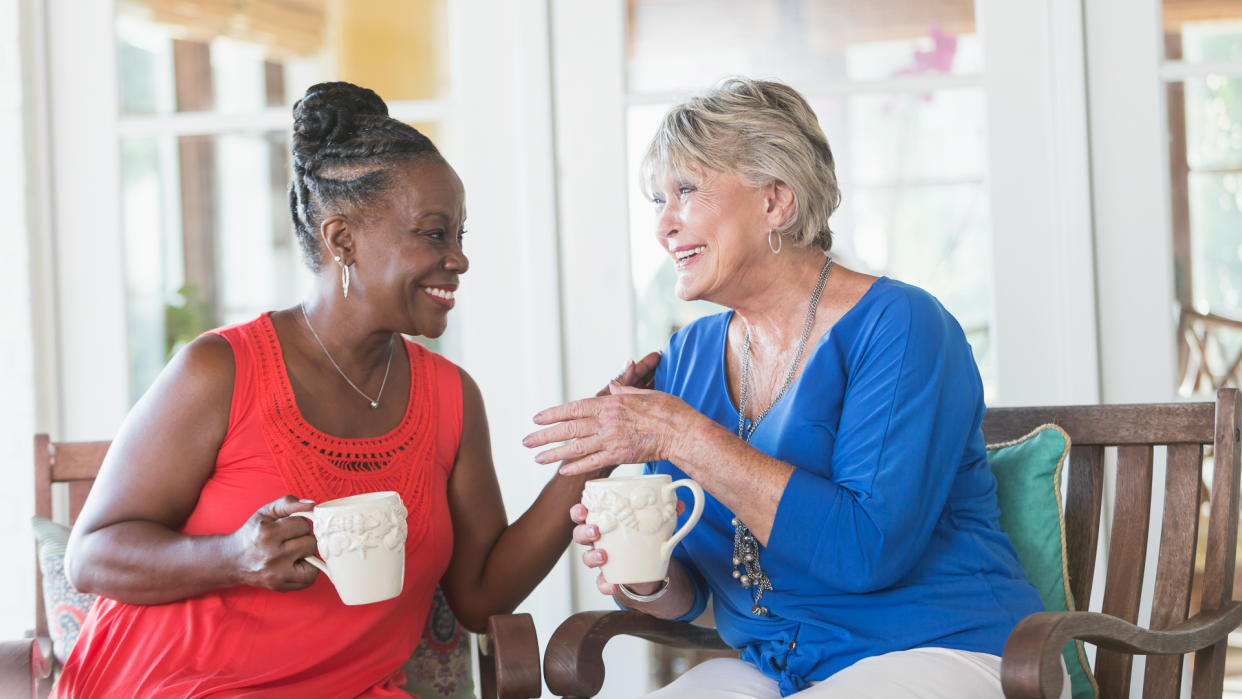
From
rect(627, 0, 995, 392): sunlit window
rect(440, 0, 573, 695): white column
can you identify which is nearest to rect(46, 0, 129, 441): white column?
rect(440, 0, 573, 695): white column

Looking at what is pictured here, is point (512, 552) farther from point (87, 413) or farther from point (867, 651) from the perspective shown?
point (87, 413)

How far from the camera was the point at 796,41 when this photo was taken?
7.82 feet

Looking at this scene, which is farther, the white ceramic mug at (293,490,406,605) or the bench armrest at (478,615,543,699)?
the bench armrest at (478,615,543,699)

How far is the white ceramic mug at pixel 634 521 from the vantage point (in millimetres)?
1388

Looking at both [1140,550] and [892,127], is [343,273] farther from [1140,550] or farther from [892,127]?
[1140,550]

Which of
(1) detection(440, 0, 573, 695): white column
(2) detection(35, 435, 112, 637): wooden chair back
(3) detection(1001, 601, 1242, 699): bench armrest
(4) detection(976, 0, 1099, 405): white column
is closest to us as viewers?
(3) detection(1001, 601, 1242, 699): bench armrest

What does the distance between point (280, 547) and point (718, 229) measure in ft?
2.65

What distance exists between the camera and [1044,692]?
122cm

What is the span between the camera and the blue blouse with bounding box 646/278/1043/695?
1.48m

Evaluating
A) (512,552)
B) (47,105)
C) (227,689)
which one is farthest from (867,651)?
(47,105)

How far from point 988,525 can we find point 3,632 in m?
2.14

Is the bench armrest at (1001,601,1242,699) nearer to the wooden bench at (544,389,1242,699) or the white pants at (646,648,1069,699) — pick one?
the wooden bench at (544,389,1242,699)

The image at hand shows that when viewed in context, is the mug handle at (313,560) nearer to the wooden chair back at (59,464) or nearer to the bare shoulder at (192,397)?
the bare shoulder at (192,397)

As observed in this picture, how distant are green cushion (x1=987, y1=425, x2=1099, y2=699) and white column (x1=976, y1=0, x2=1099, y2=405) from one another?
1.87ft
